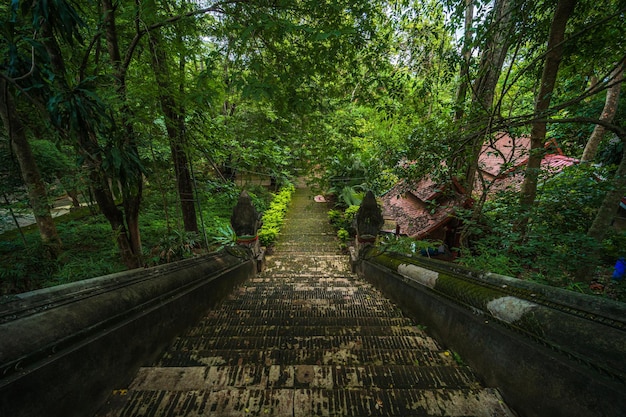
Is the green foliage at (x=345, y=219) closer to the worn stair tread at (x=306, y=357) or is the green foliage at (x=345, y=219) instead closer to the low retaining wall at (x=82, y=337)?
the worn stair tread at (x=306, y=357)

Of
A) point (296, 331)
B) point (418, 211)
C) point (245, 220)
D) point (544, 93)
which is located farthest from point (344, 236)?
point (296, 331)

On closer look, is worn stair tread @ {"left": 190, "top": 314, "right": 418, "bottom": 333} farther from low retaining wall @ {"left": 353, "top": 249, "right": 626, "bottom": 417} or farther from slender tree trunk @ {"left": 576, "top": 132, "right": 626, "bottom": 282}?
slender tree trunk @ {"left": 576, "top": 132, "right": 626, "bottom": 282}

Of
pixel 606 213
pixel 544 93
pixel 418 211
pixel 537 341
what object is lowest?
pixel 537 341

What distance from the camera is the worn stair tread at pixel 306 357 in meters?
1.70

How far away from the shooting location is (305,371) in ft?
4.97

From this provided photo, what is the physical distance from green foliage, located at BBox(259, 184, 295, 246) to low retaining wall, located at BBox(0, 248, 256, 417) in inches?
229

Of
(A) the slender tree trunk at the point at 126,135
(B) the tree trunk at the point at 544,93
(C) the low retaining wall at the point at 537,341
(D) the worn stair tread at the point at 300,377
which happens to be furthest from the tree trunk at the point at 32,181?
(B) the tree trunk at the point at 544,93

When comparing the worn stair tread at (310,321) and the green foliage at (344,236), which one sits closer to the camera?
the worn stair tread at (310,321)

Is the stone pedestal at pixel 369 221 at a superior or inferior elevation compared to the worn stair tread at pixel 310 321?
superior

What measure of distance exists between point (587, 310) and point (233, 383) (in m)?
1.87

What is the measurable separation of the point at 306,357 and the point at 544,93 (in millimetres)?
4437

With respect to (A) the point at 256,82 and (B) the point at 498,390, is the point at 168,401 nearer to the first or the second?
(B) the point at 498,390

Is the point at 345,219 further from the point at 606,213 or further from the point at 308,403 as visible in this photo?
the point at 308,403

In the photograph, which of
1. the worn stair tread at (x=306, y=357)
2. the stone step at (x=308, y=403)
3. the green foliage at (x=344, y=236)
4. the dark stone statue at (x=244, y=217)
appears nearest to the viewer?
the stone step at (x=308, y=403)
